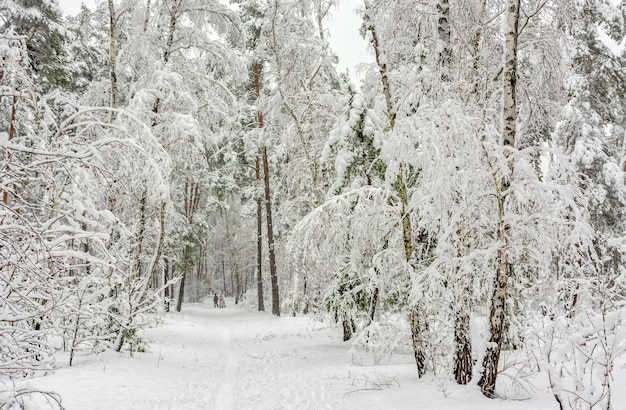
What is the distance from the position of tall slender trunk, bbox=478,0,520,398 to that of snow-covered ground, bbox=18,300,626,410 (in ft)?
1.46

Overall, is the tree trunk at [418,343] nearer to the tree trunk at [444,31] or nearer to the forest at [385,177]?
the forest at [385,177]

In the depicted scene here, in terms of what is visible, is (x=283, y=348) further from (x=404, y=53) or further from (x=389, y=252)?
(x=404, y=53)

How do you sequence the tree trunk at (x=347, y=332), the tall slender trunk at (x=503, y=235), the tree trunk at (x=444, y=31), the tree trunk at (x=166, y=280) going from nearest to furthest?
the tall slender trunk at (x=503, y=235), the tree trunk at (x=444, y=31), the tree trunk at (x=166, y=280), the tree trunk at (x=347, y=332)

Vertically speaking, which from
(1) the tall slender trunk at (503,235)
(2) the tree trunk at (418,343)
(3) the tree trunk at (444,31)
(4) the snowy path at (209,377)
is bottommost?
(4) the snowy path at (209,377)

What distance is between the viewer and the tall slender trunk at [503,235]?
5891 millimetres

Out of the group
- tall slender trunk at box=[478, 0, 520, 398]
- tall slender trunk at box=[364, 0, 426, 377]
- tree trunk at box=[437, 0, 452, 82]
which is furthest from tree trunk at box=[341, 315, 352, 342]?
tree trunk at box=[437, 0, 452, 82]

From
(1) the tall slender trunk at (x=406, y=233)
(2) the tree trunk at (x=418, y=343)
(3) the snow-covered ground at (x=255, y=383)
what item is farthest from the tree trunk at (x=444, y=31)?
(3) the snow-covered ground at (x=255, y=383)

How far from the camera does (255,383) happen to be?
29.0 ft

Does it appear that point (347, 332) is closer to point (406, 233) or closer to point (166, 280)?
point (406, 233)

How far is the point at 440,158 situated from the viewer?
566 cm

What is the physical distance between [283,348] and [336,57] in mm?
10920

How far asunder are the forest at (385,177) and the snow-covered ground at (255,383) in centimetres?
49

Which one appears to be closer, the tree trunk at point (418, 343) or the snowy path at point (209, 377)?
the snowy path at point (209, 377)

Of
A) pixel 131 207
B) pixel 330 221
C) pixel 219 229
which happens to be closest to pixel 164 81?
pixel 131 207
